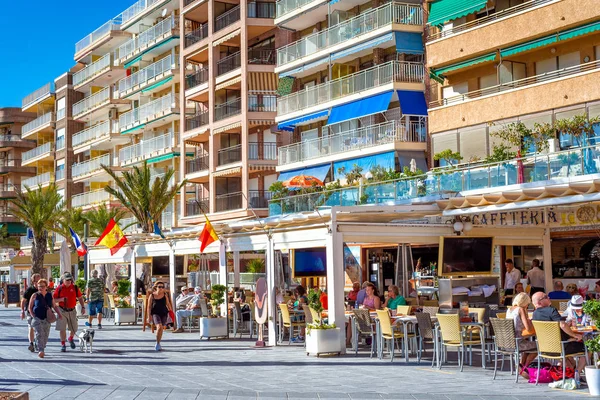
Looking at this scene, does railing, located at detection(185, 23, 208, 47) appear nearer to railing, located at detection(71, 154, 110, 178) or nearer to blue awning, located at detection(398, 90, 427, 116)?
railing, located at detection(71, 154, 110, 178)

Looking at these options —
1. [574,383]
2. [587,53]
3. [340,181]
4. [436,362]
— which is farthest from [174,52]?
[574,383]

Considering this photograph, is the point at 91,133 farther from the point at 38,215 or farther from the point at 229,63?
the point at 229,63

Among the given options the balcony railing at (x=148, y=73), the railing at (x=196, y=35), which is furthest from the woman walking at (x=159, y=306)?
the balcony railing at (x=148, y=73)

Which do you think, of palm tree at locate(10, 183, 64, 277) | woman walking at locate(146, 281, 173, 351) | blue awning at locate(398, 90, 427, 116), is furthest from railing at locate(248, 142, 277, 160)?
woman walking at locate(146, 281, 173, 351)

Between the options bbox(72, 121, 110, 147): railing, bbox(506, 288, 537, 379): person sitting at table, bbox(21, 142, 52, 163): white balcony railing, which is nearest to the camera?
bbox(506, 288, 537, 379): person sitting at table

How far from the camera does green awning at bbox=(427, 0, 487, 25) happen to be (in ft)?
105

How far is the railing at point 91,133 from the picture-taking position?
6425 cm

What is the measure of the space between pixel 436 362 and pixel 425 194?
1102 cm

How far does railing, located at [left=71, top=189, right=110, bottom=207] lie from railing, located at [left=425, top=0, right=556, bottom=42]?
3287 centimetres

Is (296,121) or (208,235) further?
(296,121)

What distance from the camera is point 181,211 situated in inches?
2064

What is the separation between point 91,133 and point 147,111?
11581 mm

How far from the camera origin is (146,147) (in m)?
56.9

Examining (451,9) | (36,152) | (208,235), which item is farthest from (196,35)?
(36,152)
